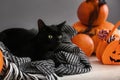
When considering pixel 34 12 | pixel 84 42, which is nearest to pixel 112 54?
pixel 84 42

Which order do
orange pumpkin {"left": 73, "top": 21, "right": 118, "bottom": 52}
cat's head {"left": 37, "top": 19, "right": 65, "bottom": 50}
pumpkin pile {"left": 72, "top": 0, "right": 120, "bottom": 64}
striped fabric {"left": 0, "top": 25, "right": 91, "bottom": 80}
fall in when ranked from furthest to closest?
1. orange pumpkin {"left": 73, "top": 21, "right": 118, "bottom": 52}
2. pumpkin pile {"left": 72, "top": 0, "right": 120, "bottom": 64}
3. cat's head {"left": 37, "top": 19, "right": 65, "bottom": 50}
4. striped fabric {"left": 0, "top": 25, "right": 91, "bottom": 80}

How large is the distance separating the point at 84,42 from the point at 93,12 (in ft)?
0.71

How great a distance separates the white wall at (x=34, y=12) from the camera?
1.58 meters

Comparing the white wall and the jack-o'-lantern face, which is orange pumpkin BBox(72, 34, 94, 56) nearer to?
the jack-o'-lantern face

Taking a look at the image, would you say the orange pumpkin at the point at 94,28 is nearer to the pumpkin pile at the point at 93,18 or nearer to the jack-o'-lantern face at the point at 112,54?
the pumpkin pile at the point at 93,18

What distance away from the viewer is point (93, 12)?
154 cm

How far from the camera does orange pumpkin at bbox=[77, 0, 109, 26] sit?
1534 mm

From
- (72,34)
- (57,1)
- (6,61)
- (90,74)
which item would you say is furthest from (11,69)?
(57,1)

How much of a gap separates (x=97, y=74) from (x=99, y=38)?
341 mm

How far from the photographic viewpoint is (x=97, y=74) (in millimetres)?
1192

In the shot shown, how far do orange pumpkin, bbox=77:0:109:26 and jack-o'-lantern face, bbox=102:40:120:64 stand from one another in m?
0.27

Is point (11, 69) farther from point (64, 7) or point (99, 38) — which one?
point (64, 7)

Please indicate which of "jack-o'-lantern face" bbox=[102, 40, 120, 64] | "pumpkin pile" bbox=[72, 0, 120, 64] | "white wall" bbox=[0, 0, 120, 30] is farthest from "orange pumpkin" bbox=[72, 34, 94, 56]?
"white wall" bbox=[0, 0, 120, 30]

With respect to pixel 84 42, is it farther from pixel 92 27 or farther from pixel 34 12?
pixel 34 12
